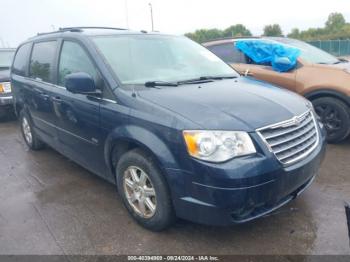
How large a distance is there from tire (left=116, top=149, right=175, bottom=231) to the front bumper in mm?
123

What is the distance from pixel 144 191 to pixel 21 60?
12.2 ft

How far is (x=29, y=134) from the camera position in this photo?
5488 mm

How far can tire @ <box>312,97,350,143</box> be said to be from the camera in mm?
4879

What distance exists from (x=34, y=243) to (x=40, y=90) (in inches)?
87.8

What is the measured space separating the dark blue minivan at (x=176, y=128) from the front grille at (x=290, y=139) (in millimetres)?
10

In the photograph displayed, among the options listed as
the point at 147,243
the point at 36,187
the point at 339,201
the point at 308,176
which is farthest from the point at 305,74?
the point at 36,187

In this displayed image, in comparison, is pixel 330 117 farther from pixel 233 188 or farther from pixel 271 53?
pixel 233 188

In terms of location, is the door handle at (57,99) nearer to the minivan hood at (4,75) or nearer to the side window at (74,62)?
the side window at (74,62)

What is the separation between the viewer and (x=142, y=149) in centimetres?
283

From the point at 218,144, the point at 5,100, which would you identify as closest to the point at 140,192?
the point at 218,144

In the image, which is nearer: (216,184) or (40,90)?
(216,184)

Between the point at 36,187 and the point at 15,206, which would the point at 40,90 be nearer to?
the point at 36,187

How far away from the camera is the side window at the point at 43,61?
424 cm

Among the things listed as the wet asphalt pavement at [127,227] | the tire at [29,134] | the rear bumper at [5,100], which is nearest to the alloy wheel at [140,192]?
the wet asphalt pavement at [127,227]
